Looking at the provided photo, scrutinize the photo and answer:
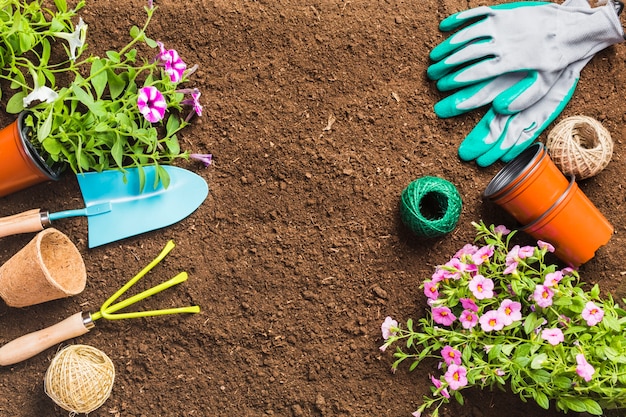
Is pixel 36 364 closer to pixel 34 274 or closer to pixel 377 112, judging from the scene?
pixel 34 274

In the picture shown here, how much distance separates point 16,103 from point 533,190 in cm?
136

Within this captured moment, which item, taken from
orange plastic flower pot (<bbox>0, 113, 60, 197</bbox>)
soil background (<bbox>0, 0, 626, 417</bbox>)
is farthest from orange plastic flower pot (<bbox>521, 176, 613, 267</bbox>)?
orange plastic flower pot (<bbox>0, 113, 60, 197</bbox>)

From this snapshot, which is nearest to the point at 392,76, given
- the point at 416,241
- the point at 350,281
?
the point at 416,241

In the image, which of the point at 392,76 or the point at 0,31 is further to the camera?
the point at 392,76

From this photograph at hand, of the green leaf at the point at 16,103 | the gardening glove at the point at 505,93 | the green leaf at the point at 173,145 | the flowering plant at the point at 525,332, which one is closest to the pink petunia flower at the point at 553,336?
the flowering plant at the point at 525,332

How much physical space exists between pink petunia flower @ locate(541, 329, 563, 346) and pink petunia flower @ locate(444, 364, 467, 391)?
21 cm

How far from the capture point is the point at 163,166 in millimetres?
1567

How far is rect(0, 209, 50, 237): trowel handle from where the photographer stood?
1.49 meters

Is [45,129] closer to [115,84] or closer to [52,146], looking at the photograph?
[52,146]

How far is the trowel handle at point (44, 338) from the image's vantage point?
152 centimetres

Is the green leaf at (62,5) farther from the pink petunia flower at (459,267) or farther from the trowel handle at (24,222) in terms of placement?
the pink petunia flower at (459,267)

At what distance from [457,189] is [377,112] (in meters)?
0.32

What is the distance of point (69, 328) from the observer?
151 cm

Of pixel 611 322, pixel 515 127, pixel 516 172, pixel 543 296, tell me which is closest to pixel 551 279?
pixel 543 296
